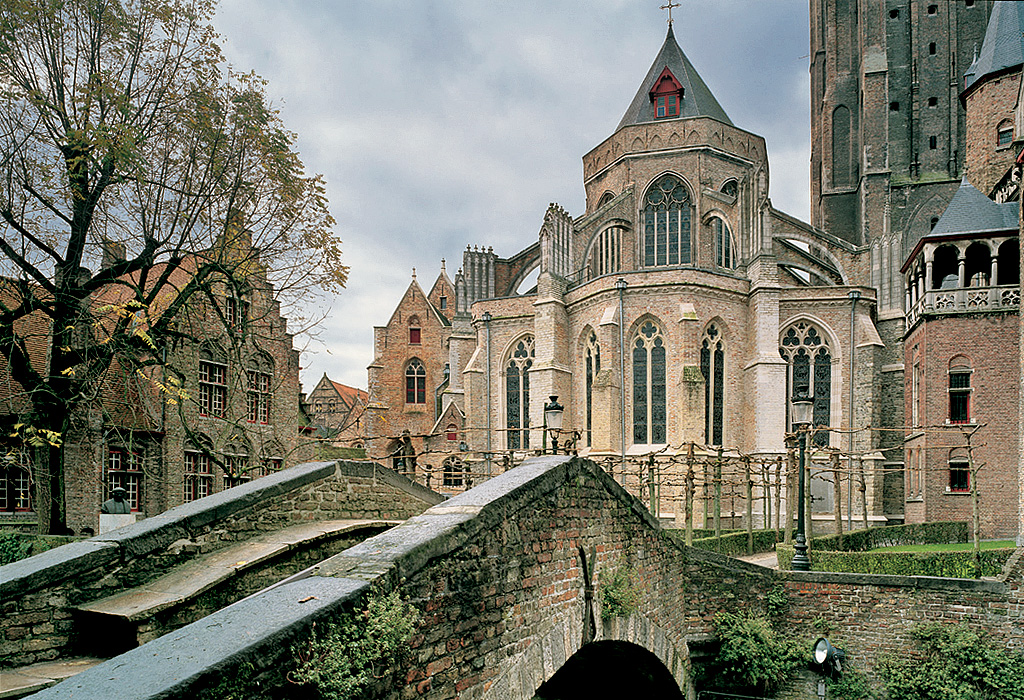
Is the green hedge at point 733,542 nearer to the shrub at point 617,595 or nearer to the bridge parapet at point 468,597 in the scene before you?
the shrub at point 617,595

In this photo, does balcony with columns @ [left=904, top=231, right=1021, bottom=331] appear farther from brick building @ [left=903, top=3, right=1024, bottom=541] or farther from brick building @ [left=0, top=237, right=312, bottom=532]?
brick building @ [left=0, top=237, right=312, bottom=532]

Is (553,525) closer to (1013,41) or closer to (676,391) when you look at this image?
(676,391)

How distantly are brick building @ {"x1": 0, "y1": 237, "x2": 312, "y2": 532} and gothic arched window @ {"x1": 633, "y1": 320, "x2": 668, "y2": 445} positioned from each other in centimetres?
1323

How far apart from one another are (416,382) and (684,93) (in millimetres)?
22651

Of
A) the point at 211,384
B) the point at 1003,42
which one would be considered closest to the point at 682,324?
the point at 211,384

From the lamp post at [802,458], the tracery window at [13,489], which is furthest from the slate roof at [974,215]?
the tracery window at [13,489]

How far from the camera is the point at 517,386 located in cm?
3319

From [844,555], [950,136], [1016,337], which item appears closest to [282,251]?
[844,555]

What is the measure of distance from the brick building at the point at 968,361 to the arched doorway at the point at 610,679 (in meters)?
14.2

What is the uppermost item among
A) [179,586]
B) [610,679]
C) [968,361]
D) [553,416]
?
[968,361]

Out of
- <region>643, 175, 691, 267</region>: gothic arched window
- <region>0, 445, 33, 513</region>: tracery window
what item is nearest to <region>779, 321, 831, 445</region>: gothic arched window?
<region>643, 175, 691, 267</region>: gothic arched window

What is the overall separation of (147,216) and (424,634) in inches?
530

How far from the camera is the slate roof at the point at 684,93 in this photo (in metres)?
36.9

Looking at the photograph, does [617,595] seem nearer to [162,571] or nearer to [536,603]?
[536,603]
